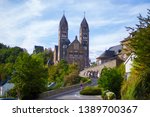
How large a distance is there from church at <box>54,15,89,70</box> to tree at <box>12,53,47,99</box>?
46.6 meters

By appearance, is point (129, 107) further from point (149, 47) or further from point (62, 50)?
point (62, 50)

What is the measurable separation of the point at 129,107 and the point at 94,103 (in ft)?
2.60

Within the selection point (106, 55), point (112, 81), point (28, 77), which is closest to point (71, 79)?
point (28, 77)

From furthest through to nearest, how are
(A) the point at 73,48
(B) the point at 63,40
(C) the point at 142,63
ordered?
(B) the point at 63,40 < (A) the point at 73,48 < (C) the point at 142,63

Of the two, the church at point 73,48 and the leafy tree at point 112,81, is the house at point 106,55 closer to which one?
the church at point 73,48

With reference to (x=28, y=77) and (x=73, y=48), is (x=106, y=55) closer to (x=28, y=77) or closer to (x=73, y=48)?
(x=73, y=48)

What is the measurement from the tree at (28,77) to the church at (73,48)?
153 feet

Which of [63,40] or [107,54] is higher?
[63,40]

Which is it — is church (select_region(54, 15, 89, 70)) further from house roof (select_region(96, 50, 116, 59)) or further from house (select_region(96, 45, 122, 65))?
house roof (select_region(96, 50, 116, 59))

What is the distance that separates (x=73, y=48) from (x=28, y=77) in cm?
5852

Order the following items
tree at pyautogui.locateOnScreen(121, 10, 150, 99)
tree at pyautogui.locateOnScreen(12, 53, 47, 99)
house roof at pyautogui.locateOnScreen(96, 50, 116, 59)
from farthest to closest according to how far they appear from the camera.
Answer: house roof at pyautogui.locateOnScreen(96, 50, 116, 59) < tree at pyautogui.locateOnScreen(12, 53, 47, 99) < tree at pyautogui.locateOnScreen(121, 10, 150, 99)

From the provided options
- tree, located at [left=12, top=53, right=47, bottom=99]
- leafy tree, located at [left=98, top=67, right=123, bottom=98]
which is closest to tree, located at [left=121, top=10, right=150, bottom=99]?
leafy tree, located at [left=98, top=67, right=123, bottom=98]

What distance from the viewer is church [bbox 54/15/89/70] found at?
8945 centimetres

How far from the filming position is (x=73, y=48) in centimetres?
9431
